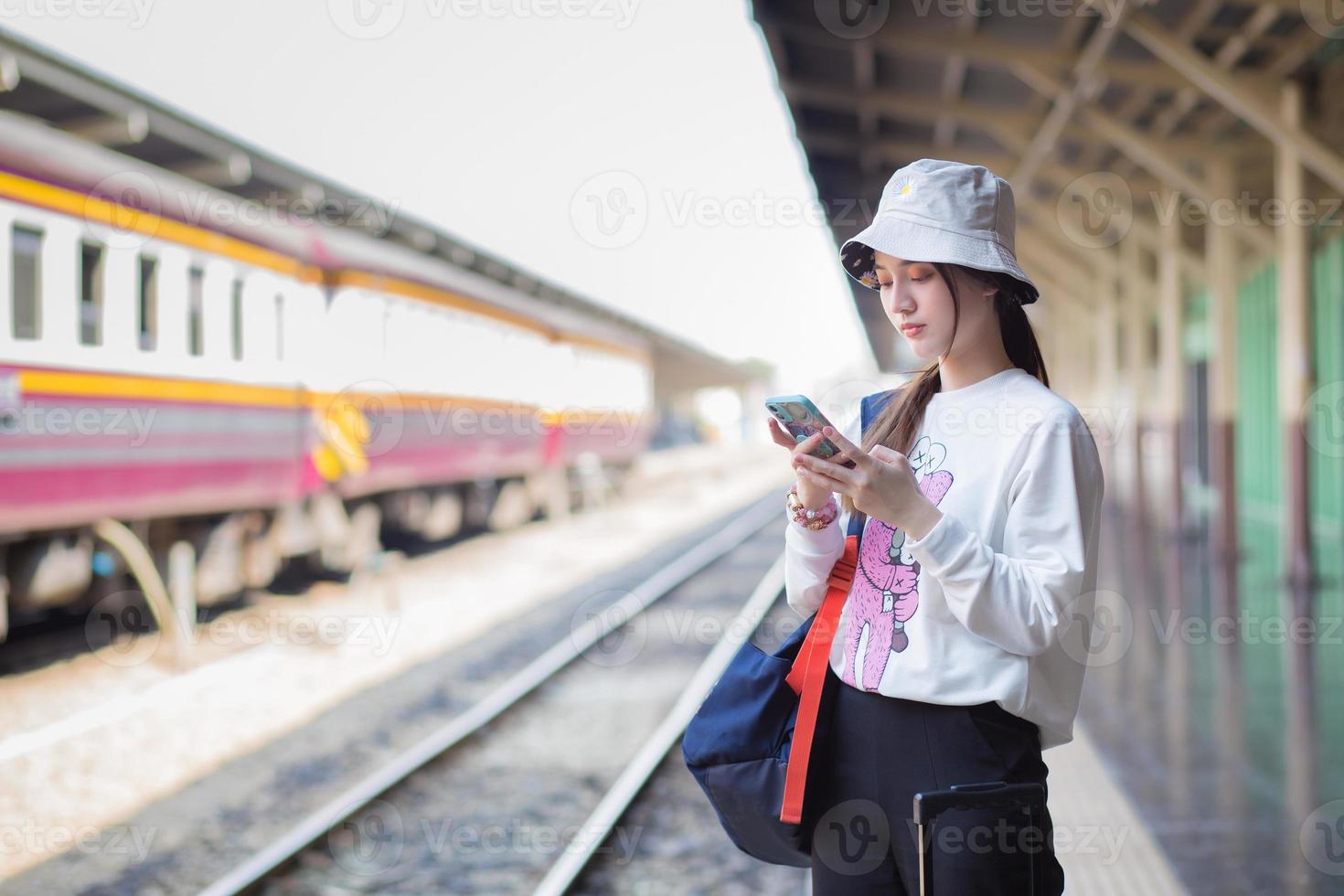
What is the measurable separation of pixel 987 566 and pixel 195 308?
25.8 feet

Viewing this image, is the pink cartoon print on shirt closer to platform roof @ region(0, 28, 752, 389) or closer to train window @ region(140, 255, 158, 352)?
train window @ region(140, 255, 158, 352)

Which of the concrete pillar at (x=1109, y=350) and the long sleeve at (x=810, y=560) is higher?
the concrete pillar at (x=1109, y=350)

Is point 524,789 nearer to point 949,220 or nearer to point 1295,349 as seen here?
point 949,220

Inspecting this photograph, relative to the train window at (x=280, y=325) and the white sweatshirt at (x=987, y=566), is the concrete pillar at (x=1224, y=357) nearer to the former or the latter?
the train window at (x=280, y=325)

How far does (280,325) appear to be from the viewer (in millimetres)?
9281

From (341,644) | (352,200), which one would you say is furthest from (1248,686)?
(352,200)

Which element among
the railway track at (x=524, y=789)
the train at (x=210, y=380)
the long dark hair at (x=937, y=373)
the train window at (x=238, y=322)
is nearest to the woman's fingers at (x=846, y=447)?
the long dark hair at (x=937, y=373)

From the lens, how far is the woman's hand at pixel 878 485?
1.39m

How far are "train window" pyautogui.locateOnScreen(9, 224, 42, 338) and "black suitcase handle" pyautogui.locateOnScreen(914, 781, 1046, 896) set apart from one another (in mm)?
6484

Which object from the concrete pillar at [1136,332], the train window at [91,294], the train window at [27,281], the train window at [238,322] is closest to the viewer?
the train window at [27,281]

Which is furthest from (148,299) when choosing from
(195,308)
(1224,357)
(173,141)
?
(1224,357)

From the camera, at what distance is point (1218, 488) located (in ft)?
36.1

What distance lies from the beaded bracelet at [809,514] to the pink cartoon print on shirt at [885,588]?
0.29 ft

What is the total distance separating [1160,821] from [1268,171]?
1044 centimetres
